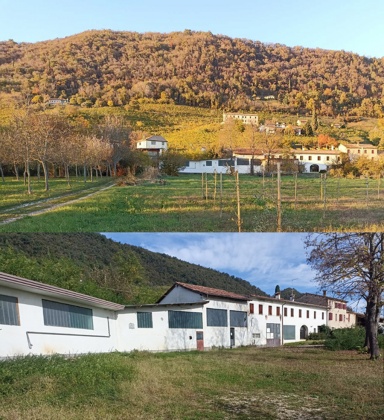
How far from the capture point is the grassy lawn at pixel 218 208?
11.6 feet

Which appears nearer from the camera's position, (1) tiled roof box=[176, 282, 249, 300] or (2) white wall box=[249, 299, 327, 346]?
(1) tiled roof box=[176, 282, 249, 300]

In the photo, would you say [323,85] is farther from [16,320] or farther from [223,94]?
[16,320]

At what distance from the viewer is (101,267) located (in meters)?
4.81

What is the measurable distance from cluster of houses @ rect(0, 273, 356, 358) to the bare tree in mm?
503

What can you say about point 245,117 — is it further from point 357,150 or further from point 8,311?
point 8,311

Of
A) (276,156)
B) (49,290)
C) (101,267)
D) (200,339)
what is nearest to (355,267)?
(200,339)

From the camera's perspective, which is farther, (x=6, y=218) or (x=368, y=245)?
(x=368, y=245)

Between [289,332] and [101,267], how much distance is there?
315cm

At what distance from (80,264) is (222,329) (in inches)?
81.2

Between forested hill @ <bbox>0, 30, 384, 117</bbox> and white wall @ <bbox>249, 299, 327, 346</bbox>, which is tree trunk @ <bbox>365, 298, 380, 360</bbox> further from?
forested hill @ <bbox>0, 30, 384, 117</bbox>

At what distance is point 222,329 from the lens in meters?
5.36

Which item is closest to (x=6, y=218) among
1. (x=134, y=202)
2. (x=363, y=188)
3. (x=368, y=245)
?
(x=134, y=202)

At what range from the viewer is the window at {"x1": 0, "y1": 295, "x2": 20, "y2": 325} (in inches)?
172

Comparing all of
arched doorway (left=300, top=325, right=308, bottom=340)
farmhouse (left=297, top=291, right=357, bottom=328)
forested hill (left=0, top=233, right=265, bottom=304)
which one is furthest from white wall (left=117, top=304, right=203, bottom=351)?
arched doorway (left=300, top=325, right=308, bottom=340)
